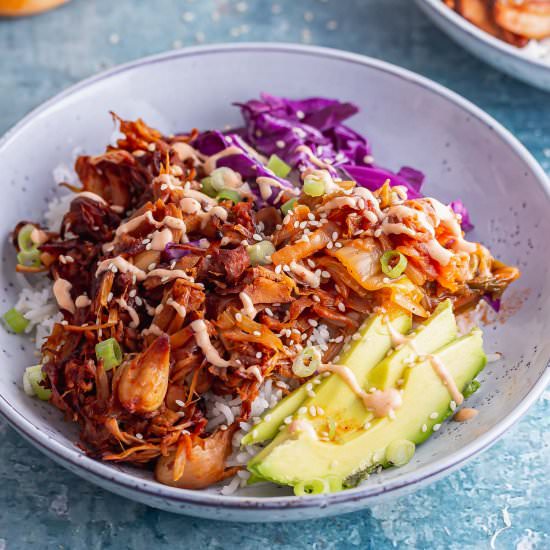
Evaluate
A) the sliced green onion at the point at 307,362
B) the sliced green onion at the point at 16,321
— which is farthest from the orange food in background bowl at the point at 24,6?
the sliced green onion at the point at 307,362

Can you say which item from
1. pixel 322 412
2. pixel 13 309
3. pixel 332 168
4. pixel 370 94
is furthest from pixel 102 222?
pixel 370 94

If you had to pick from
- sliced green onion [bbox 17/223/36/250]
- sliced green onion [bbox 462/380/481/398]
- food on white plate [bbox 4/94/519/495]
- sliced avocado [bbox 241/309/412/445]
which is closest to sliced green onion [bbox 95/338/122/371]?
food on white plate [bbox 4/94/519/495]

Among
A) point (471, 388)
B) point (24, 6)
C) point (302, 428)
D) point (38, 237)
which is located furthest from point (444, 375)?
point (24, 6)

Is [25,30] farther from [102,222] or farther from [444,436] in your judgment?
[444,436]

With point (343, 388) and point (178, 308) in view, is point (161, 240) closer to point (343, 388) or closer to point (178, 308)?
point (178, 308)

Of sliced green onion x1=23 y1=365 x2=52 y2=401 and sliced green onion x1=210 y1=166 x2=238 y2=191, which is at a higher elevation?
sliced green onion x1=210 y1=166 x2=238 y2=191

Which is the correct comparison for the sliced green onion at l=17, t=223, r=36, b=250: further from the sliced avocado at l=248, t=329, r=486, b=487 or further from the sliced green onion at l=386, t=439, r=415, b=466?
the sliced green onion at l=386, t=439, r=415, b=466
